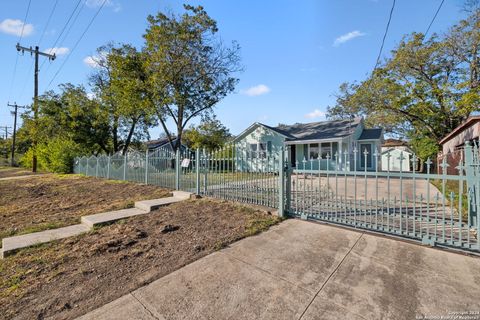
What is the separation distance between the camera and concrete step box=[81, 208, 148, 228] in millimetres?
4812

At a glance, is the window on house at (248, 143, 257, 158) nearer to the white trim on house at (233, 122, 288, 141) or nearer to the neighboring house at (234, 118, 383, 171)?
the neighboring house at (234, 118, 383, 171)

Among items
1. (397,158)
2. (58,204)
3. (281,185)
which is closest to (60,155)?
(58,204)

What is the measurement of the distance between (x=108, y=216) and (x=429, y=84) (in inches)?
767

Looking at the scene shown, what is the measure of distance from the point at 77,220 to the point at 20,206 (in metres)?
3.40

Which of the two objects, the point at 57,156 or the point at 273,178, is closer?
the point at 273,178

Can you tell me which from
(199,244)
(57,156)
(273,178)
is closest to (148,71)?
(57,156)

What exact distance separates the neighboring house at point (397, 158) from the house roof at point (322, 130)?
3.54 meters

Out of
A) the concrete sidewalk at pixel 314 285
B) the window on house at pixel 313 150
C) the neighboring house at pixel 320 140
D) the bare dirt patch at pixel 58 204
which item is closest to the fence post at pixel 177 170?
the bare dirt patch at pixel 58 204

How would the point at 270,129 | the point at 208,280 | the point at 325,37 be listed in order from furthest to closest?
1. the point at 270,129
2. the point at 325,37
3. the point at 208,280

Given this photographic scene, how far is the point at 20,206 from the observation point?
6.92 m

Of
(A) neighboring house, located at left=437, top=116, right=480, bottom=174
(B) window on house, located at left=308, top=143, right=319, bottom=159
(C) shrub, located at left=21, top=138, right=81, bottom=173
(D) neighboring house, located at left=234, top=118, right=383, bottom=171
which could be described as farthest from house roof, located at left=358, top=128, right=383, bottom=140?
(C) shrub, located at left=21, top=138, right=81, bottom=173

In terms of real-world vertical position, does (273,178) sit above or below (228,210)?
above

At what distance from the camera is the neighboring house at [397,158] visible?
3726mm

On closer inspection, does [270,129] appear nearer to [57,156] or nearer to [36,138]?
[57,156]
